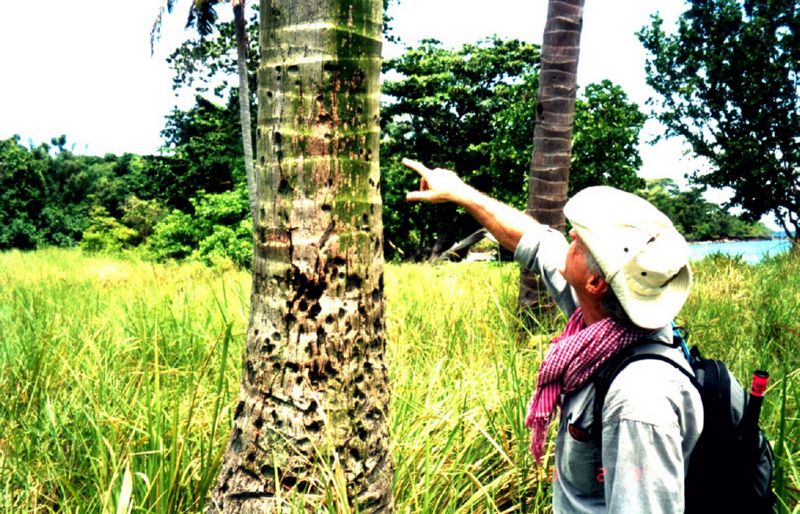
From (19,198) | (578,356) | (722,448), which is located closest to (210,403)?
(578,356)

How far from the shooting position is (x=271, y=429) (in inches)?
74.9

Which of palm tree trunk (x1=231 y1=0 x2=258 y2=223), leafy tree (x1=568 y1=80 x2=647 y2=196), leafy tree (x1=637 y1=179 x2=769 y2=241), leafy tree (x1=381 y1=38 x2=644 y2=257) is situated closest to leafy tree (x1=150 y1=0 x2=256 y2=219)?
palm tree trunk (x1=231 y1=0 x2=258 y2=223)

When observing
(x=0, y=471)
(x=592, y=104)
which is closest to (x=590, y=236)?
(x=0, y=471)

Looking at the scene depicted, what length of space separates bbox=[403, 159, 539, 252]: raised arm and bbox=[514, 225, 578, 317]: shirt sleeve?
99mm

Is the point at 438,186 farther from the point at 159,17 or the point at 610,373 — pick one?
the point at 159,17

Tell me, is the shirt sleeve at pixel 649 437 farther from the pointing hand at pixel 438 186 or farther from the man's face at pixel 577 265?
the pointing hand at pixel 438 186

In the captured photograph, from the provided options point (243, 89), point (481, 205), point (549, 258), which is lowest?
point (549, 258)

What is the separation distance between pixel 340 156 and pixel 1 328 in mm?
3375

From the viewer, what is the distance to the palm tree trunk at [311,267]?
1.86 meters

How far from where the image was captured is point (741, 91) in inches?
726

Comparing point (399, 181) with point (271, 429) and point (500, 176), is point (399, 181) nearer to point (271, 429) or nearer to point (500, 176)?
point (500, 176)

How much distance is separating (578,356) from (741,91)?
791 inches

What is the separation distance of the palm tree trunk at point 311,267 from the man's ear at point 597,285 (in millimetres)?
666

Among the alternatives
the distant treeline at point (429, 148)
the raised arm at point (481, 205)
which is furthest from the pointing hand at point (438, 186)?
the distant treeline at point (429, 148)
